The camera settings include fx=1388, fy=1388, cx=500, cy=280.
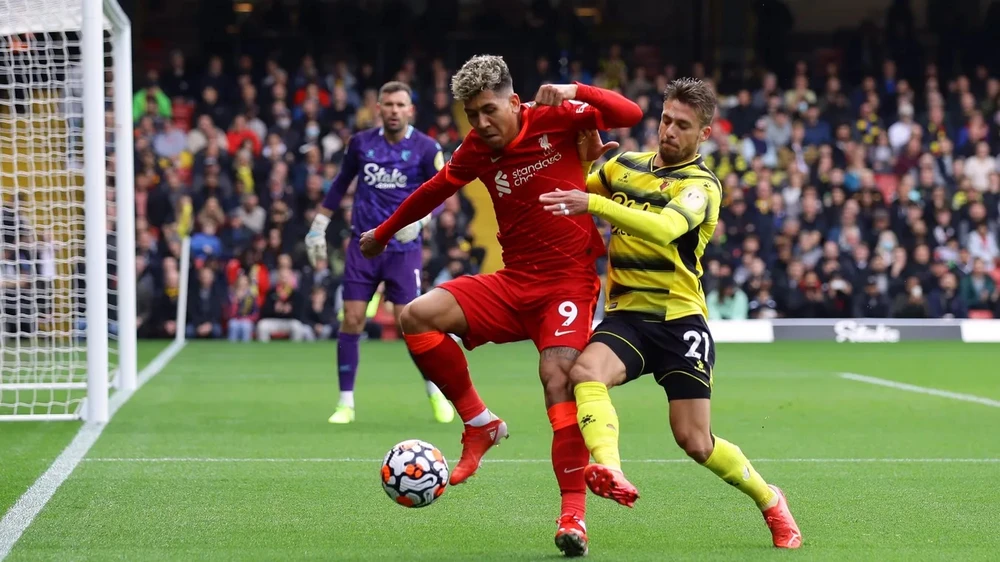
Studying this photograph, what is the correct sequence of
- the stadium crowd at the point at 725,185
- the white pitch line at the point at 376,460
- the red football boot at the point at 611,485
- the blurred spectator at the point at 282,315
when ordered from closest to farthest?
1. the red football boot at the point at 611,485
2. the white pitch line at the point at 376,460
3. the blurred spectator at the point at 282,315
4. the stadium crowd at the point at 725,185

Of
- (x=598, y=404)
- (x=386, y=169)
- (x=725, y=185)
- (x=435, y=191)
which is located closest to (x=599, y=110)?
(x=435, y=191)

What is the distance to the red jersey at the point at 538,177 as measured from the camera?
572 cm

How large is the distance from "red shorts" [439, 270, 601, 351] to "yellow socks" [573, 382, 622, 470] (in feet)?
1.43

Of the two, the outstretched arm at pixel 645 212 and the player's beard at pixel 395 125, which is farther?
the player's beard at pixel 395 125

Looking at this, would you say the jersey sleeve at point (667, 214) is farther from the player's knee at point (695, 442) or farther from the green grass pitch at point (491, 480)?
the green grass pitch at point (491, 480)

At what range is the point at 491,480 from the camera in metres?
7.23

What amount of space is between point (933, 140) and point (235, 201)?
11545 millimetres

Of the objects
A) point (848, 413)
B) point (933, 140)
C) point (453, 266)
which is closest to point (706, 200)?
point (848, 413)

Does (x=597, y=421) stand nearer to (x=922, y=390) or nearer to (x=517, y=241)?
(x=517, y=241)

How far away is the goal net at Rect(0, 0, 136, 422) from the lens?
9.42 meters

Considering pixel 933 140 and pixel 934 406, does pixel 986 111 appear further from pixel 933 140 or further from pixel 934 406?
pixel 934 406

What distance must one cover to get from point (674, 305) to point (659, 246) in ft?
0.80

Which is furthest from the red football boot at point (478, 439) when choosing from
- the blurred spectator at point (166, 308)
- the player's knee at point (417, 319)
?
the blurred spectator at point (166, 308)

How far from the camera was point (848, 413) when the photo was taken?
35.0 ft
